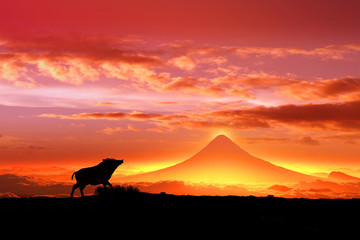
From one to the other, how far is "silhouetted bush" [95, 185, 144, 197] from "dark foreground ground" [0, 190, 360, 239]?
145 cm

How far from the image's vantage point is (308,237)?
12.1 metres

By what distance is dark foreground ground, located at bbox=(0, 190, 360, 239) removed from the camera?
42.9ft

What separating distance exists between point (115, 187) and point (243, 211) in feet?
33.7

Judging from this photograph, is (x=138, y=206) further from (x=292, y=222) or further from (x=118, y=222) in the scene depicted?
(x=292, y=222)

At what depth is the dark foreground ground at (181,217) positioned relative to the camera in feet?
42.9

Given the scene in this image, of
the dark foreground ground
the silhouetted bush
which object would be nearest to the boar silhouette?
the silhouetted bush

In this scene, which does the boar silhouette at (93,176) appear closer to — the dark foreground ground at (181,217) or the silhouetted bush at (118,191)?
the silhouetted bush at (118,191)

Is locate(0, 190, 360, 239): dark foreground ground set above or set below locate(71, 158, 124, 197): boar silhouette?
below

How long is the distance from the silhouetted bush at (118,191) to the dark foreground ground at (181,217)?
1452 mm

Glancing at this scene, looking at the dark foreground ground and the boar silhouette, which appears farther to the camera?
the boar silhouette

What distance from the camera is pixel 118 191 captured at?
23703 mm

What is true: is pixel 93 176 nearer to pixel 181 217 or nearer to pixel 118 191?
pixel 118 191

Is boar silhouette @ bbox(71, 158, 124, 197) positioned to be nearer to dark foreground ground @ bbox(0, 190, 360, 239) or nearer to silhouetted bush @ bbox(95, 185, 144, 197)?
silhouetted bush @ bbox(95, 185, 144, 197)

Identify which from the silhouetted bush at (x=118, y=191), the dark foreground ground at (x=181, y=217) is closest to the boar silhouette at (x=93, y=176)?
the silhouetted bush at (x=118, y=191)
